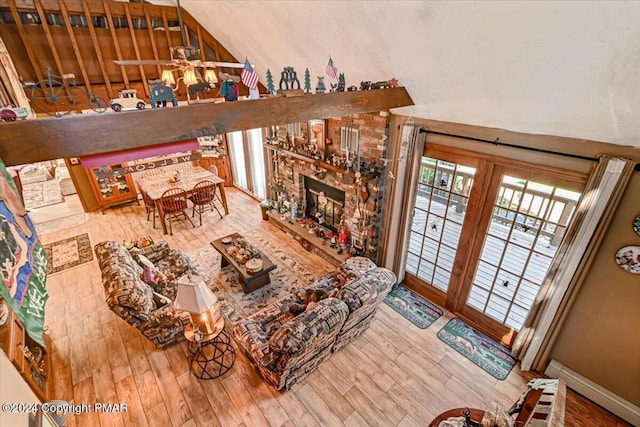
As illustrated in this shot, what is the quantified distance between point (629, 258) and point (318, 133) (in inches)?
157

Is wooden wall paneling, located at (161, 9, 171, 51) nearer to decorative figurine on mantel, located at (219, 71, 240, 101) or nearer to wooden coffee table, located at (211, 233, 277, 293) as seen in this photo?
decorative figurine on mantel, located at (219, 71, 240, 101)

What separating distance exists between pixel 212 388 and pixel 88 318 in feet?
7.36

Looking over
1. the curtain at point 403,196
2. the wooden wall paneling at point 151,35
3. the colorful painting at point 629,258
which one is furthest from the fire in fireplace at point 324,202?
the colorful painting at point 629,258

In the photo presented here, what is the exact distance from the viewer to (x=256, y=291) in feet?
14.5

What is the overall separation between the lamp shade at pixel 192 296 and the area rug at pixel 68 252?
12.5 feet

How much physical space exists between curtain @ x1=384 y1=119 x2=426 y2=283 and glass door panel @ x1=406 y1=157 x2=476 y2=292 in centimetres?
14

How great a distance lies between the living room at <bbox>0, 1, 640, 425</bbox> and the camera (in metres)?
2.32

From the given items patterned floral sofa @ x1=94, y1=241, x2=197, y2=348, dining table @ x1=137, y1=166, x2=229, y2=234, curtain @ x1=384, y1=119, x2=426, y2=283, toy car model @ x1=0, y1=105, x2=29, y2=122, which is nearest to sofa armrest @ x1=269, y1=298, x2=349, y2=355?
patterned floral sofa @ x1=94, y1=241, x2=197, y2=348

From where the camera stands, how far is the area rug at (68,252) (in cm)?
497

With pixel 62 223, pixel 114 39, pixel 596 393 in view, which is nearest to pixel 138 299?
pixel 114 39

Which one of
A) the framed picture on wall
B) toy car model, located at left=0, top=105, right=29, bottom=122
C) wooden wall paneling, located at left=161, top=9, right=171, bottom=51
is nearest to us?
toy car model, located at left=0, top=105, right=29, bottom=122

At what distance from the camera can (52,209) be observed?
691 cm

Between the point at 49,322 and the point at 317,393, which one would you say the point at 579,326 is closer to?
the point at 317,393

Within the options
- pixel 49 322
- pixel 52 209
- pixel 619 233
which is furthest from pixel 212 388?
pixel 52 209
